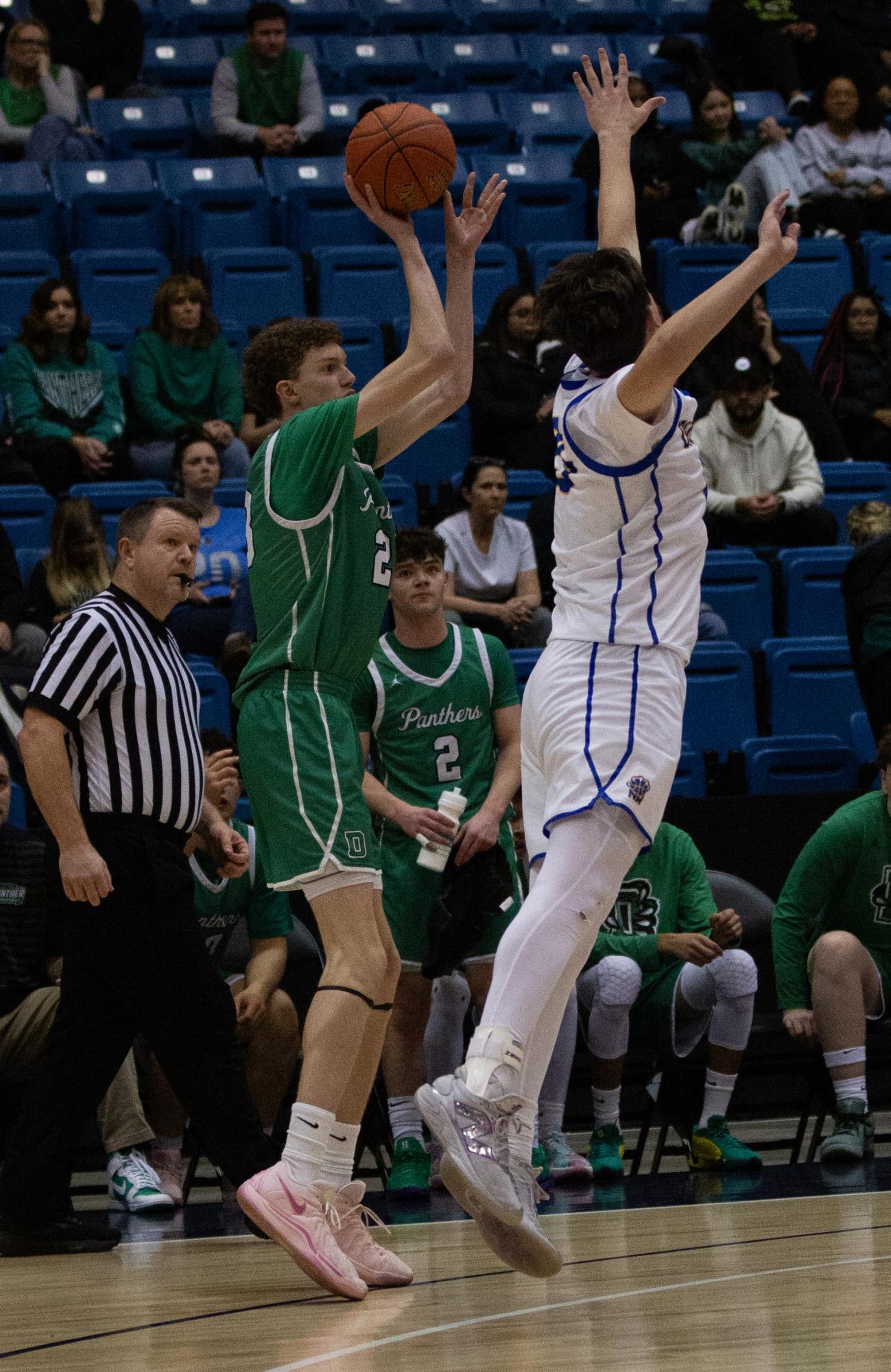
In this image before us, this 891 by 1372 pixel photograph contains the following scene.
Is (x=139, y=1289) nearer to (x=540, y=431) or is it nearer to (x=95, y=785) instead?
(x=95, y=785)

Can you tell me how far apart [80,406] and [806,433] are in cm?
371

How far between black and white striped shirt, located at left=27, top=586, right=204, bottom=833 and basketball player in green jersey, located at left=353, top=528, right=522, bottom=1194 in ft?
3.52

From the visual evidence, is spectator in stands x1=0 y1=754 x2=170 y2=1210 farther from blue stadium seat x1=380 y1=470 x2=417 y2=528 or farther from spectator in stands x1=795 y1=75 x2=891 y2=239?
spectator in stands x1=795 y1=75 x2=891 y2=239

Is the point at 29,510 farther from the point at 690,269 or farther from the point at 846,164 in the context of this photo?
the point at 846,164

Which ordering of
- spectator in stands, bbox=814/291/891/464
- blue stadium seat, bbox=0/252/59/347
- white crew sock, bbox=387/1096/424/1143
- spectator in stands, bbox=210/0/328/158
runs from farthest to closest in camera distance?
spectator in stands, bbox=210/0/328/158, spectator in stands, bbox=814/291/891/464, blue stadium seat, bbox=0/252/59/347, white crew sock, bbox=387/1096/424/1143

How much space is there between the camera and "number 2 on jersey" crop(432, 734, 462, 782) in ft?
19.7

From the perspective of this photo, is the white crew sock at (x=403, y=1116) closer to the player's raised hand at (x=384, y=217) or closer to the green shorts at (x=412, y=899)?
the green shorts at (x=412, y=899)

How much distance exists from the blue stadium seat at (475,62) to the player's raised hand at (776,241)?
32.5ft

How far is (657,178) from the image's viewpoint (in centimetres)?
1155

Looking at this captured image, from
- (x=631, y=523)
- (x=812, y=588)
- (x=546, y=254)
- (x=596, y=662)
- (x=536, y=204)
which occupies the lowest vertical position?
(x=596, y=662)

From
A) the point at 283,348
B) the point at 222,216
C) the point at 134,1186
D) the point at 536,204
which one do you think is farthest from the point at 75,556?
the point at 536,204

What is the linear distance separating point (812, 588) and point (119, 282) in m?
4.32

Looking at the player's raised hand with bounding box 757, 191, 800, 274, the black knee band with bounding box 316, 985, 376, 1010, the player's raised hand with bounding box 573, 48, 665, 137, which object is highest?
the player's raised hand with bounding box 573, 48, 665, 137

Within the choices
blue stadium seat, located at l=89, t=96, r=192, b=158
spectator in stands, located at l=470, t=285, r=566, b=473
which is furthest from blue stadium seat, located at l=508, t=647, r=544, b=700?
blue stadium seat, located at l=89, t=96, r=192, b=158
